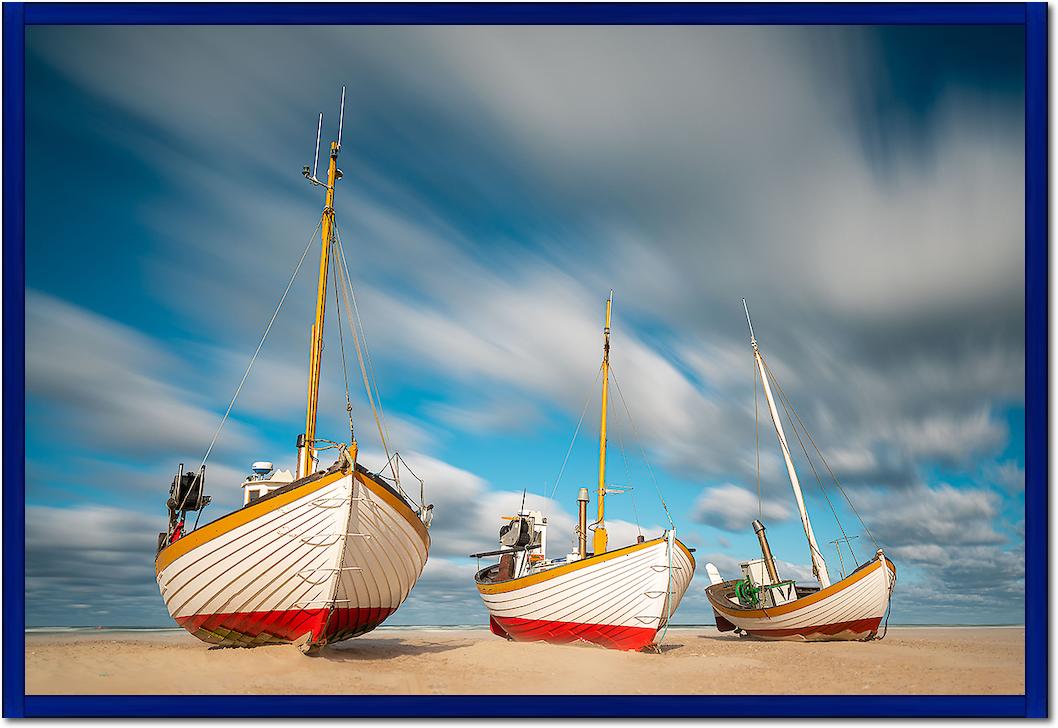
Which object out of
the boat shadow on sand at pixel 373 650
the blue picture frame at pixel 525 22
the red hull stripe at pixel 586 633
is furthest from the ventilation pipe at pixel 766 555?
the blue picture frame at pixel 525 22

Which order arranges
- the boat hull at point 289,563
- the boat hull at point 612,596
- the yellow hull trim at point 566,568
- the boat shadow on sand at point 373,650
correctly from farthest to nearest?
the yellow hull trim at point 566,568 → the boat hull at point 612,596 → the boat shadow on sand at point 373,650 → the boat hull at point 289,563

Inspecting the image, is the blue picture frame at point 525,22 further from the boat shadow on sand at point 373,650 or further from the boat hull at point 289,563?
the boat shadow on sand at point 373,650

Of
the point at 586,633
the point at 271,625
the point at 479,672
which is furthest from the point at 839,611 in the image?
the point at 271,625

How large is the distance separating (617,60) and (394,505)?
634cm

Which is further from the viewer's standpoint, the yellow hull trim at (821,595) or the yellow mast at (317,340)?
the yellow hull trim at (821,595)

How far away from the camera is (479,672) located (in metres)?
9.48

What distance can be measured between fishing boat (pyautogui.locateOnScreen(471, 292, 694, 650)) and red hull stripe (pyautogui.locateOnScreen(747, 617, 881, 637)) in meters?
2.48

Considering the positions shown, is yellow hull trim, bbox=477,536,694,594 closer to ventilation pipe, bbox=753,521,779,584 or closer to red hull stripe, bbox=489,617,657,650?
red hull stripe, bbox=489,617,657,650

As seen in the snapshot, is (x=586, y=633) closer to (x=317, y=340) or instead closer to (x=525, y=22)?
(x=317, y=340)

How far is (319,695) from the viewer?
26.0 ft

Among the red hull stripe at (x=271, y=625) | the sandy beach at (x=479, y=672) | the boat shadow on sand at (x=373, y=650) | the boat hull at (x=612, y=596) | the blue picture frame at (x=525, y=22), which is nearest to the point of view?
the blue picture frame at (x=525, y=22)

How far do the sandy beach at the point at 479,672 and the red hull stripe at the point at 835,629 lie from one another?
469cm

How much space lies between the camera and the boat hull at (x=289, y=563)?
954cm

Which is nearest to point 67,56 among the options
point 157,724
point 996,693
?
point 157,724
